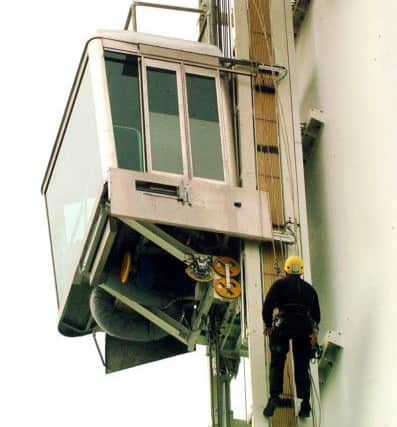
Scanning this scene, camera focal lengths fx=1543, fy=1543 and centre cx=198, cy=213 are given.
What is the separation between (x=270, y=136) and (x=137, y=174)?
97.6 inches

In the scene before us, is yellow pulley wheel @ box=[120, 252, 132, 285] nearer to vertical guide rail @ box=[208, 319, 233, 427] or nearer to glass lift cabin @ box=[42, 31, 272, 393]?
glass lift cabin @ box=[42, 31, 272, 393]

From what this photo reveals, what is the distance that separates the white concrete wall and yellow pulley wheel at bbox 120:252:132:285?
286 cm

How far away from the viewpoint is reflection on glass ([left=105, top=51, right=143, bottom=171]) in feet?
69.0

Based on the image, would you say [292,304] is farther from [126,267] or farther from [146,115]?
[146,115]

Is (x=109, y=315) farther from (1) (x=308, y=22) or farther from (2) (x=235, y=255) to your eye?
(1) (x=308, y=22)

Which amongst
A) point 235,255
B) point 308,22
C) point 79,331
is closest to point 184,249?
point 235,255

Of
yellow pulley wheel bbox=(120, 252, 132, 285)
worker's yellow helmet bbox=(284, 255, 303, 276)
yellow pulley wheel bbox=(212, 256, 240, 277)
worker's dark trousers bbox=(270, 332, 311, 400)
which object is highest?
yellow pulley wheel bbox=(120, 252, 132, 285)

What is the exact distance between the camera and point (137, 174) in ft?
67.6

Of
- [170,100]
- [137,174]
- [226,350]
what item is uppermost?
[170,100]

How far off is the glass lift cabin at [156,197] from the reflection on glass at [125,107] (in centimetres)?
1

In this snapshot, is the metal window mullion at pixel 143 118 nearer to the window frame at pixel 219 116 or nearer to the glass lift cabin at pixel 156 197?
the glass lift cabin at pixel 156 197

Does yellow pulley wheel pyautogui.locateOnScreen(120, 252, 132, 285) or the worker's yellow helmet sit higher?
yellow pulley wheel pyautogui.locateOnScreen(120, 252, 132, 285)

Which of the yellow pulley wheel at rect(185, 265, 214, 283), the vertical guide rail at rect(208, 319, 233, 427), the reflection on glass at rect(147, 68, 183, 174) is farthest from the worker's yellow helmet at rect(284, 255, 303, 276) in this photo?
the vertical guide rail at rect(208, 319, 233, 427)

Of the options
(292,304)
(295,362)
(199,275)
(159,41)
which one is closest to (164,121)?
(159,41)
